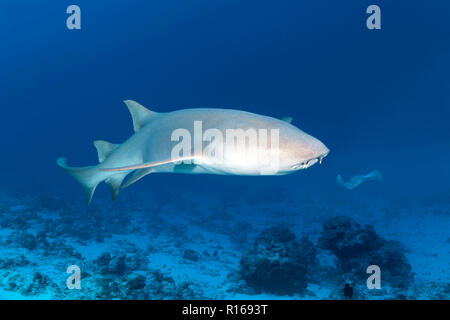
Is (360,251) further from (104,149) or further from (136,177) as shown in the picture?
(104,149)

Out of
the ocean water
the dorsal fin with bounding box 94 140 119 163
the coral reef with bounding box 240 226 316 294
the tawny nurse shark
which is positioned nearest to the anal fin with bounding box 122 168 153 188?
the tawny nurse shark

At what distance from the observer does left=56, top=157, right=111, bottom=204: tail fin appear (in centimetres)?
401

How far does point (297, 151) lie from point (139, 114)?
3258 mm

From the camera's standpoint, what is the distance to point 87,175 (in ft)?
13.5

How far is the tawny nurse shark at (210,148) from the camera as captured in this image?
271 centimetres

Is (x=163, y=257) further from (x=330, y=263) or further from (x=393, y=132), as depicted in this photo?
(x=393, y=132)

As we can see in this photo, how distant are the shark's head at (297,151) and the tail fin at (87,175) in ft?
9.26

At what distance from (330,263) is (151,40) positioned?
10634 centimetres

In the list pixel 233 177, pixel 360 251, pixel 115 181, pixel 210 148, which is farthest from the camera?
pixel 233 177

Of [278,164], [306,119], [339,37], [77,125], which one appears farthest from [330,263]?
[77,125]

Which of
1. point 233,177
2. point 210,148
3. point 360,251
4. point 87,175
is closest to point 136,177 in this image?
point 210,148

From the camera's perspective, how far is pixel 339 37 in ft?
225

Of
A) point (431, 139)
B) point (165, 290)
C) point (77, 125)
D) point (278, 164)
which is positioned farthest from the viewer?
point (77, 125)

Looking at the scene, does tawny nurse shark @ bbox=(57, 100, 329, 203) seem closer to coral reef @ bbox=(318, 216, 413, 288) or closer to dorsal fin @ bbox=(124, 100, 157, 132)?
dorsal fin @ bbox=(124, 100, 157, 132)
